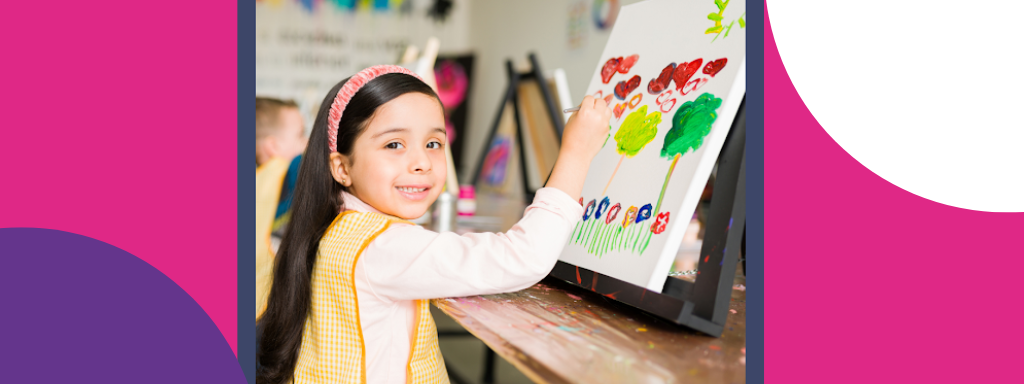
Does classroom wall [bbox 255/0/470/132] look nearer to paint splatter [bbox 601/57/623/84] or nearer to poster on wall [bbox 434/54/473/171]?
poster on wall [bbox 434/54/473/171]

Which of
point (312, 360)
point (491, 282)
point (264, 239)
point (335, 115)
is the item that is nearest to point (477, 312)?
point (491, 282)

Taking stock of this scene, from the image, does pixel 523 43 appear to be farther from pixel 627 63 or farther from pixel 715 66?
pixel 715 66

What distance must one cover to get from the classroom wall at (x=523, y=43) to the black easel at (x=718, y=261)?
142cm

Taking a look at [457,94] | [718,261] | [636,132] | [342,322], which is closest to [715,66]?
[636,132]

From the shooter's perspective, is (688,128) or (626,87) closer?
(688,128)

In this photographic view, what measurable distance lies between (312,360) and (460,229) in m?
0.81

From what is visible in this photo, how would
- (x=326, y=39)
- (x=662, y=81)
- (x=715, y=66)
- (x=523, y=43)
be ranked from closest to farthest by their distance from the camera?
(x=715, y=66)
(x=662, y=81)
(x=523, y=43)
(x=326, y=39)

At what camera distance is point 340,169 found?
3.36 feet

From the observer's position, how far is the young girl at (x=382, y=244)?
83 centimetres

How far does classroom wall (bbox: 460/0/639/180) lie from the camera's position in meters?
2.60

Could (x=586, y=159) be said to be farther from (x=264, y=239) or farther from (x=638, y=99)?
(x=264, y=239)

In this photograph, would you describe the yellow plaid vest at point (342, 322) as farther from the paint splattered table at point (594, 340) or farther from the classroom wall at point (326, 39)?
the classroom wall at point (326, 39)

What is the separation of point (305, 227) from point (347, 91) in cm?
24

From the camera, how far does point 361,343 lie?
0.90m
